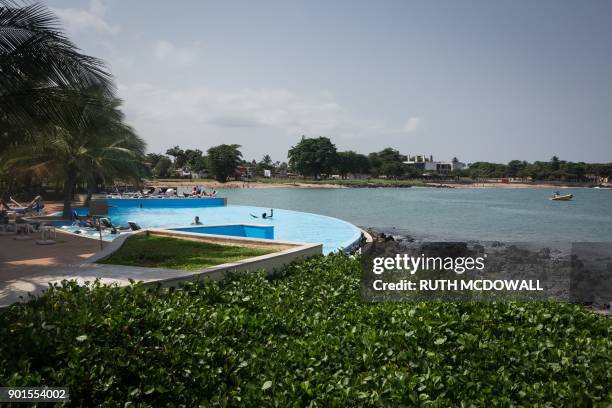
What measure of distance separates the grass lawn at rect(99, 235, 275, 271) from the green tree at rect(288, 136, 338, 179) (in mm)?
110433

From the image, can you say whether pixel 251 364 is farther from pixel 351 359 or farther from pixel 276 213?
pixel 276 213

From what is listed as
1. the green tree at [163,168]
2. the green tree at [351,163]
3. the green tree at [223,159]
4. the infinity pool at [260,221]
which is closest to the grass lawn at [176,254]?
the infinity pool at [260,221]

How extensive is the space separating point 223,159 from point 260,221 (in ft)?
231

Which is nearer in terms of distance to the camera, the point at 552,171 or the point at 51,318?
the point at 51,318

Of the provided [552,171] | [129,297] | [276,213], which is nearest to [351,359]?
[129,297]

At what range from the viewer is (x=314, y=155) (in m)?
123

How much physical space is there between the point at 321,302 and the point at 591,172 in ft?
553

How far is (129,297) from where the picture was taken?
6078 millimetres

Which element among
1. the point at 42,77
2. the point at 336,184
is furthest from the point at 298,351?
the point at 336,184

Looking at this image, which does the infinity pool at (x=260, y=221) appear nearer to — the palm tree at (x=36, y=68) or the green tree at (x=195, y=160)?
the palm tree at (x=36, y=68)

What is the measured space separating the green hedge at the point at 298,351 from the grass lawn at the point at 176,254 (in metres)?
3.22

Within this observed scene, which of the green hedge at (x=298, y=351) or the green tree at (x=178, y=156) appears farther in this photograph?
the green tree at (x=178, y=156)

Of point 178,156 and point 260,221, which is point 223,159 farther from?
point 260,221

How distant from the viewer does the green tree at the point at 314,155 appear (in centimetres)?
12319
